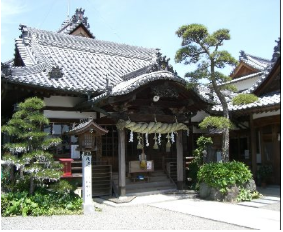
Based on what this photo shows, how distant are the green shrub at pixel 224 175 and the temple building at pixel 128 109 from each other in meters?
1.48

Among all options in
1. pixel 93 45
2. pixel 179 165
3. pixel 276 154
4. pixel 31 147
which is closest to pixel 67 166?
pixel 31 147

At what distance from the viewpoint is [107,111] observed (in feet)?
45.4

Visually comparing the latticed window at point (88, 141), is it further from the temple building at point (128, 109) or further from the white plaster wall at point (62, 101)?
the white plaster wall at point (62, 101)

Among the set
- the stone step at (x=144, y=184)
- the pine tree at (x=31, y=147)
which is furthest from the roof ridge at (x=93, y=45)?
the pine tree at (x=31, y=147)

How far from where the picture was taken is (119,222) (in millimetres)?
8828

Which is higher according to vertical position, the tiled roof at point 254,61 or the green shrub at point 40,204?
the tiled roof at point 254,61

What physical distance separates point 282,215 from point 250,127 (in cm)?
739

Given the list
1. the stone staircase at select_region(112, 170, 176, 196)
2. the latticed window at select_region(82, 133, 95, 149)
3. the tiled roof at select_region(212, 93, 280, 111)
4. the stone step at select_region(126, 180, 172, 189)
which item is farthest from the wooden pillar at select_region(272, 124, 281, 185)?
the latticed window at select_region(82, 133, 95, 149)

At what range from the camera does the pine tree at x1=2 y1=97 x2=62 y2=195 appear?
9.94 metres

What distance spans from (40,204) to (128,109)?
18.7ft

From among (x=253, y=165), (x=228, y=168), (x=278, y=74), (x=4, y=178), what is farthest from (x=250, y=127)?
(x=4, y=178)

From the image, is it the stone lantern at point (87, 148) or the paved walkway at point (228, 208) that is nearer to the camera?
the paved walkway at point (228, 208)

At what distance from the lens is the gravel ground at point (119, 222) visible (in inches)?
320

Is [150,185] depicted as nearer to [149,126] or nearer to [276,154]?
[149,126]
